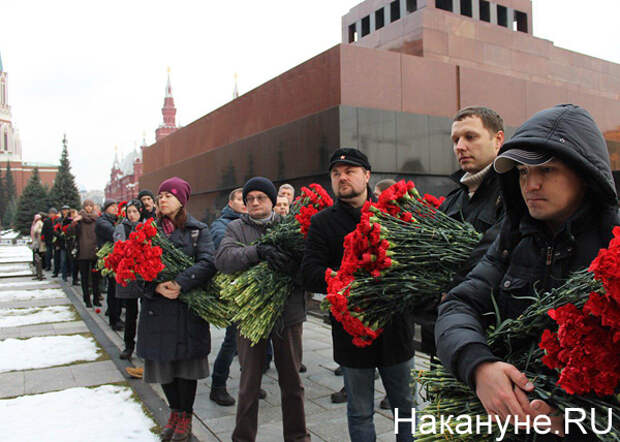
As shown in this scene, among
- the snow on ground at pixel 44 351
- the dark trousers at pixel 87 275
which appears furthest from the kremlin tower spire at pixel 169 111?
the snow on ground at pixel 44 351

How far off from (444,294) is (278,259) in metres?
1.48

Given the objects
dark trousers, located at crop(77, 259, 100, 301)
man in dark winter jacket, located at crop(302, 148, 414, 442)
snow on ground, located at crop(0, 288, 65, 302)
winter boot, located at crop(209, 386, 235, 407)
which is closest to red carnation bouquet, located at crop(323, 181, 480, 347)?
man in dark winter jacket, located at crop(302, 148, 414, 442)

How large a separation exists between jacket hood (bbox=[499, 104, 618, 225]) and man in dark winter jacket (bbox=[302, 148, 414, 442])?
132 centimetres

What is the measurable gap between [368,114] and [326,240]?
7.21m

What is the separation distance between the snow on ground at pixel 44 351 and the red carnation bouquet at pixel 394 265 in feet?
15.6

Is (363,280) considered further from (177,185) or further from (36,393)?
(36,393)

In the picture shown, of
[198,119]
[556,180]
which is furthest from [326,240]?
[198,119]

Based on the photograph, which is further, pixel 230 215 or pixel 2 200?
pixel 2 200

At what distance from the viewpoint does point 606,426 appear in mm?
1146

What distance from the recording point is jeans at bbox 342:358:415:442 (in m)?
2.62

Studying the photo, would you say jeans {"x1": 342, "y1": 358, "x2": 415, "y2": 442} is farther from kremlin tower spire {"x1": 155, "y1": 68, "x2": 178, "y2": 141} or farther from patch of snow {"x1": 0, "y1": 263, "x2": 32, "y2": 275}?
kremlin tower spire {"x1": 155, "y1": 68, "x2": 178, "y2": 141}

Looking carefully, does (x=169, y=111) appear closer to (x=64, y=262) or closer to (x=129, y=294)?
(x=64, y=262)

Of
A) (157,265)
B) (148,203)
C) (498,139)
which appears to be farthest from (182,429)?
(148,203)

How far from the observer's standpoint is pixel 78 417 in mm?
4031
